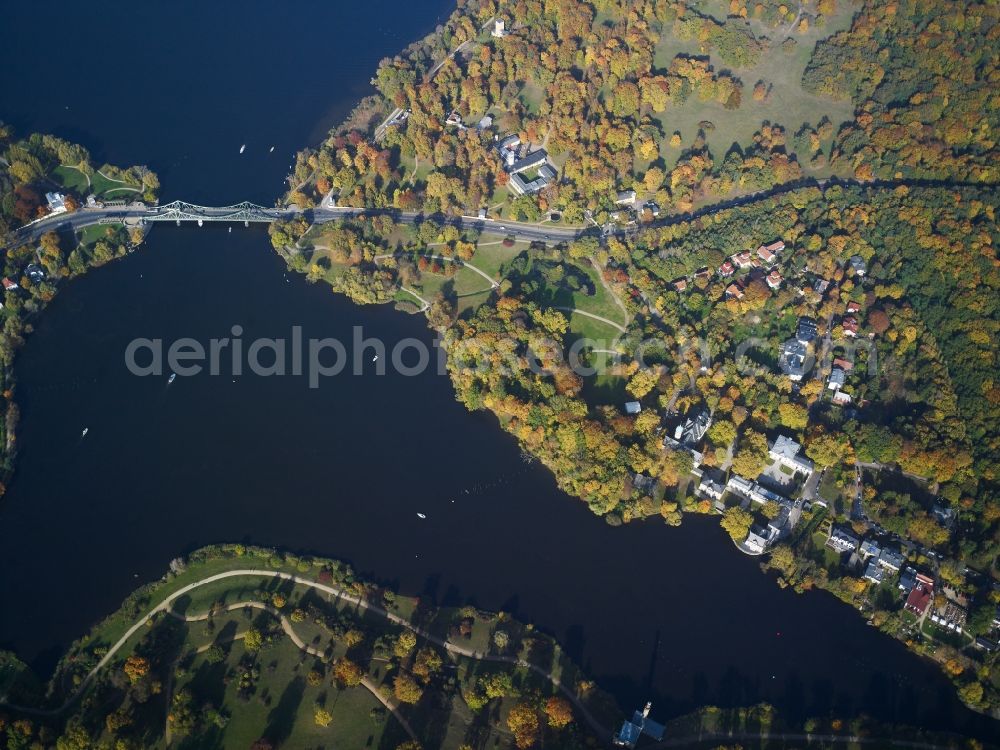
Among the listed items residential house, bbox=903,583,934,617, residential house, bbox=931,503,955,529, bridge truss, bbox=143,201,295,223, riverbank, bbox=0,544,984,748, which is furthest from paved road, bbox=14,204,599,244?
residential house, bbox=903,583,934,617

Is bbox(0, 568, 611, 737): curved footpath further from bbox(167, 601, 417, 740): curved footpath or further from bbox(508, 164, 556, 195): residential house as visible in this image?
bbox(508, 164, 556, 195): residential house

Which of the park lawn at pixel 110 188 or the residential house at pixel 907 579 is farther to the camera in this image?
the park lawn at pixel 110 188

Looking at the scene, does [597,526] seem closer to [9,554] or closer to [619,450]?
[619,450]

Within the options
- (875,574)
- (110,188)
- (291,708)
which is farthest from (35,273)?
(875,574)

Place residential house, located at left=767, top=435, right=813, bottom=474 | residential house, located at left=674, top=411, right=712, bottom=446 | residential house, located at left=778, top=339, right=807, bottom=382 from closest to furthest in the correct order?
1. residential house, located at left=767, top=435, right=813, bottom=474
2. residential house, located at left=674, top=411, right=712, bottom=446
3. residential house, located at left=778, top=339, right=807, bottom=382

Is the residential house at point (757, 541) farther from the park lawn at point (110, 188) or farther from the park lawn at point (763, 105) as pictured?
the park lawn at point (110, 188)

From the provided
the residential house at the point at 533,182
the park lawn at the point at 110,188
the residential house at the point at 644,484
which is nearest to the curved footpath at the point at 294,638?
the residential house at the point at 644,484
